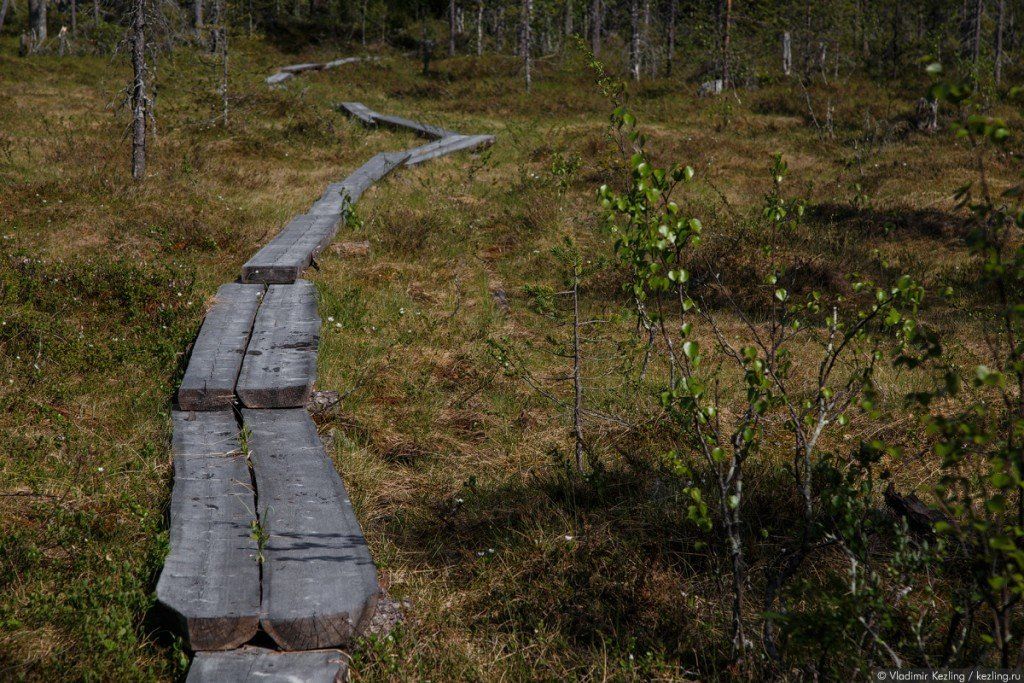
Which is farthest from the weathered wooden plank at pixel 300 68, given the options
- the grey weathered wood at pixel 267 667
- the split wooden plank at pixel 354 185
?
the grey weathered wood at pixel 267 667

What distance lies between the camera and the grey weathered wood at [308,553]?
2.89m

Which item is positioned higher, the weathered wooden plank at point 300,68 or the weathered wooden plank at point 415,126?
the weathered wooden plank at point 300,68

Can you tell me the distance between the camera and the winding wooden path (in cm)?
284

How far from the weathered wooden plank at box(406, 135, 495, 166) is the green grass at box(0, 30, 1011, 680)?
38 centimetres

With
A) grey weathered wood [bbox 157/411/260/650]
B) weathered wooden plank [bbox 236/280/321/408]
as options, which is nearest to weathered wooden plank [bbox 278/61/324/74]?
weathered wooden plank [bbox 236/280/321/408]

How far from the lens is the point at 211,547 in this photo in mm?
3252

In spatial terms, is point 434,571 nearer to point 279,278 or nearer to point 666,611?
point 666,611

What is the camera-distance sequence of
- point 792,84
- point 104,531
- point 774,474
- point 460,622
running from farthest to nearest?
1. point 792,84
2. point 774,474
3. point 104,531
4. point 460,622

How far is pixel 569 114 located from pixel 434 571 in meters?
18.8

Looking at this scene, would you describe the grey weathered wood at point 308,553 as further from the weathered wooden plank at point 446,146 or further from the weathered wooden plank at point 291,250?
the weathered wooden plank at point 446,146

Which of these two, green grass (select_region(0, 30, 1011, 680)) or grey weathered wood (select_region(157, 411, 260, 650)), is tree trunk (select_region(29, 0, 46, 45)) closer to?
green grass (select_region(0, 30, 1011, 680))

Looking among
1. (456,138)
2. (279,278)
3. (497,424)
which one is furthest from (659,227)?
(456,138)

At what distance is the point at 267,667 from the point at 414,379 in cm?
329

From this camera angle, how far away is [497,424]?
5.14 meters
